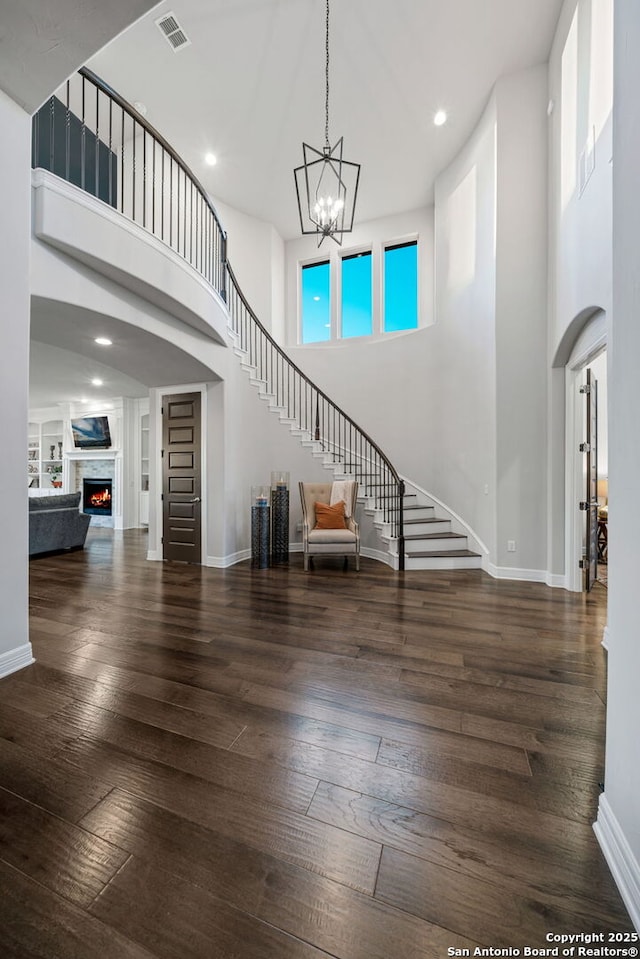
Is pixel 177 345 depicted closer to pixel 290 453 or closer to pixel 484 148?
pixel 290 453

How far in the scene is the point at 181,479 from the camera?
18.2ft

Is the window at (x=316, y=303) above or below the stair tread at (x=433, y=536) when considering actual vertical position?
above

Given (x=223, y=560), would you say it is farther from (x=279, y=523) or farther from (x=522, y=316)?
(x=522, y=316)

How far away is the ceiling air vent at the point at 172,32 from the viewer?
4.12 meters

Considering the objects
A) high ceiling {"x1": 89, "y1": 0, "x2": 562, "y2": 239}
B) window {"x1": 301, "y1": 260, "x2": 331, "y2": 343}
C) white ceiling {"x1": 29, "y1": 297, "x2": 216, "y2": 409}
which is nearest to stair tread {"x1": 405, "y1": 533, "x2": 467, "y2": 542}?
white ceiling {"x1": 29, "y1": 297, "x2": 216, "y2": 409}

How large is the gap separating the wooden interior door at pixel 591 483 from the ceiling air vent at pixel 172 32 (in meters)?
5.83

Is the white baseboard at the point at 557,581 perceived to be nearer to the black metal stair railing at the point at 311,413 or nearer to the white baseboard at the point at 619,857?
the black metal stair railing at the point at 311,413

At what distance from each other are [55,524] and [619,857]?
23.6 feet

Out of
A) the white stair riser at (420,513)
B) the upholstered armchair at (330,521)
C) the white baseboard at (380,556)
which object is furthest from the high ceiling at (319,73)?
the white baseboard at (380,556)

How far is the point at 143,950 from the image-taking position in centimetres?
99

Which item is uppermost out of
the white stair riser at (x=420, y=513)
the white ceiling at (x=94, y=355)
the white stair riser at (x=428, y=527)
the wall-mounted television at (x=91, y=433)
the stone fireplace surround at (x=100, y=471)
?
the white ceiling at (x=94, y=355)

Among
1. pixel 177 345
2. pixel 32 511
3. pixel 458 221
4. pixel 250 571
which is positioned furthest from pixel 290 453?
pixel 458 221

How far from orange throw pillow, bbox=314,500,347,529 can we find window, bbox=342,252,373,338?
4.06 metres

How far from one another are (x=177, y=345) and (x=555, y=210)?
14.4 ft
